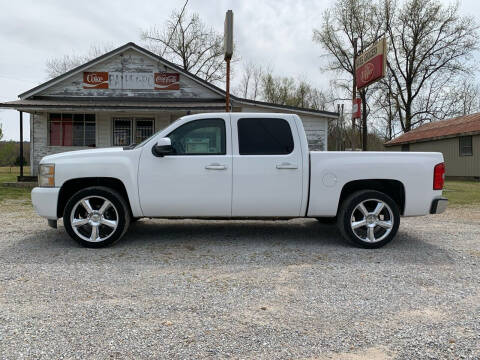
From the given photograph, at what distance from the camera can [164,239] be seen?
5496mm

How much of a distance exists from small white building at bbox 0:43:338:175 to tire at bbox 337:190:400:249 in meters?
11.0

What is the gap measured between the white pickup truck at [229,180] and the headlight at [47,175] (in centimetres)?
1

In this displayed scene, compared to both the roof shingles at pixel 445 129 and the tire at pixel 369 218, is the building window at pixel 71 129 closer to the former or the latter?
the tire at pixel 369 218

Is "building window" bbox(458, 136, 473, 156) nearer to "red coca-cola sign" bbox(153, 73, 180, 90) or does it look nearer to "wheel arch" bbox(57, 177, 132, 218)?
"red coca-cola sign" bbox(153, 73, 180, 90)

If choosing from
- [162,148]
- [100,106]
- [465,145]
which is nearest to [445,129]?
[465,145]

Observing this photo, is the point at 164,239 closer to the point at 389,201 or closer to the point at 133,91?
the point at 389,201

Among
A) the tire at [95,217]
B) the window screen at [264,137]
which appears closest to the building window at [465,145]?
the window screen at [264,137]

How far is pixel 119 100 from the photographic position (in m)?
16.2

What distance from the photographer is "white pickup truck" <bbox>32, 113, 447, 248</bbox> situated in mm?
4844

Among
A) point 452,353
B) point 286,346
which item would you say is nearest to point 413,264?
point 452,353

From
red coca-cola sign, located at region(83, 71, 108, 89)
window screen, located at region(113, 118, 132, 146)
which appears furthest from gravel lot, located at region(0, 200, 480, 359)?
red coca-cola sign, located at region(83, 71, 108, 89)

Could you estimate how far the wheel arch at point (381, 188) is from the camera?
5.05m

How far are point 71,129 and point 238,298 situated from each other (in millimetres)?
15446

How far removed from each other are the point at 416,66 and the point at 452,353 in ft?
126
